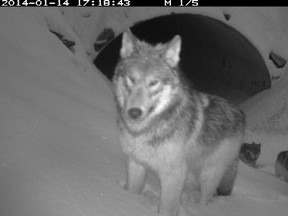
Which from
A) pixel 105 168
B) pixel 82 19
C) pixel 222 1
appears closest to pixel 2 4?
pixel 82 19

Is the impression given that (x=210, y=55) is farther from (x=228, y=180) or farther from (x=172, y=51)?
(x=172, y=51)

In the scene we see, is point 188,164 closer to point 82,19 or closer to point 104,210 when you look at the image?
point 104,210

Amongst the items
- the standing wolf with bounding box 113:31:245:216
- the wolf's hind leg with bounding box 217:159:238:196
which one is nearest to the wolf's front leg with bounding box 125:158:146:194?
the standing wolf with bounding box 113:31:245:216

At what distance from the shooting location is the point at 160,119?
3676 millimetres

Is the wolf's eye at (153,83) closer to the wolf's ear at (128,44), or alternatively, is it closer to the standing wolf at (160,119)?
the standing wolf at (160,119)

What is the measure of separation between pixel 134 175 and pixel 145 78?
3.68 feet

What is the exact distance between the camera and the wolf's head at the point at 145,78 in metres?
3.34

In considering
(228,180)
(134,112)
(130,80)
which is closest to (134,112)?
(134,112)

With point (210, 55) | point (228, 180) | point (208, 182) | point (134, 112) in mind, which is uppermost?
point (134, 112)

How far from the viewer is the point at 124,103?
3.53m

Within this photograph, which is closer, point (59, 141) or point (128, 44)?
point (128, 44)

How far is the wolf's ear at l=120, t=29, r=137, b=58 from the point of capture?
3684 mm

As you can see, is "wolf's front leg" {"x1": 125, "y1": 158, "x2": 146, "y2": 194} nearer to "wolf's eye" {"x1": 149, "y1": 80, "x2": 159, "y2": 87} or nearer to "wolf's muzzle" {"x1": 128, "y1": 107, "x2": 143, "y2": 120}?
"wolf's muzzle" {"x1": 128, "y1": 107, "x2": 143, "y2": 120}

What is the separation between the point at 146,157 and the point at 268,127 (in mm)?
8399
